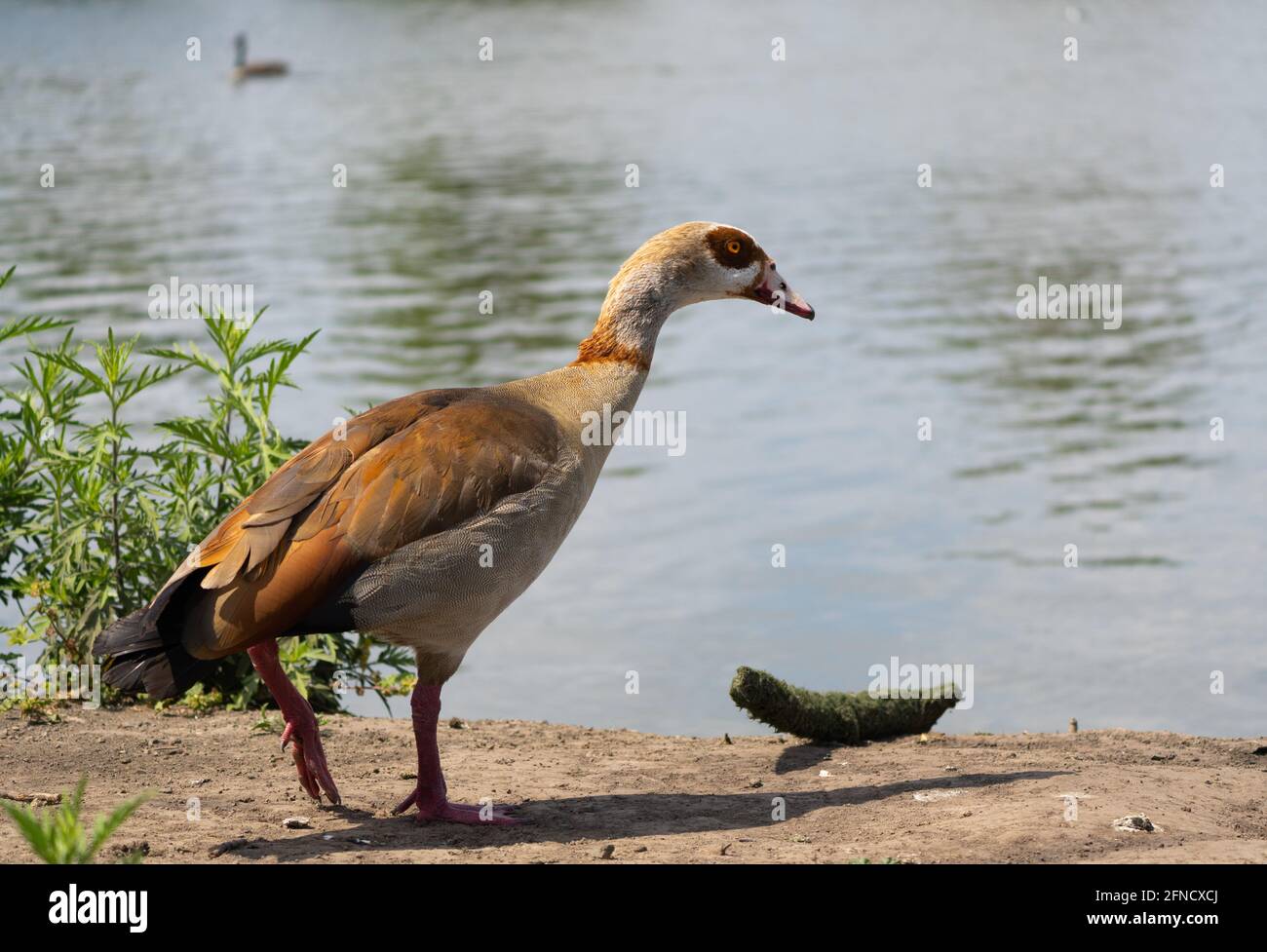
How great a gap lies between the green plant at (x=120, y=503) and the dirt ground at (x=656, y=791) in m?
0.47

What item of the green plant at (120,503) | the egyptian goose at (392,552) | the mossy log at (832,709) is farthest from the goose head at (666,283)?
the green plant at (120,503)

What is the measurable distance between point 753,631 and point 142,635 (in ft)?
17.6

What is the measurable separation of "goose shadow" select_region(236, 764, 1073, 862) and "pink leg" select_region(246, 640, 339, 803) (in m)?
0.18

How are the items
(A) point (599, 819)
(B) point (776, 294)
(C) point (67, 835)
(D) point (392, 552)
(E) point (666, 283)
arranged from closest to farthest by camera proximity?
(C) point (67, 835), (D) point (392, 552), (A) point (599, 819), (E) point (666, 283), (B) point (776, 294)

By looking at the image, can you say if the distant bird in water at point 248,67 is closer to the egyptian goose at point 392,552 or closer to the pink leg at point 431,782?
the egyptian goose at point 392,552

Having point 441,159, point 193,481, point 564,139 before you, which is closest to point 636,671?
Answer: point 193,481

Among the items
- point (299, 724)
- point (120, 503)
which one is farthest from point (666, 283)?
point (120, 503)

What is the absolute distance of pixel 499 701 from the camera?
9656mm

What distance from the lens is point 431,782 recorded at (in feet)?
20.3

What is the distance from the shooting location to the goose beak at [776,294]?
726 cm

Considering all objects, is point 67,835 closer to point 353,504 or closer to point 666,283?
point 353,504

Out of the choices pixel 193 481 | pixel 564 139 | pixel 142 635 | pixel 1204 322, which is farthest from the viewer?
pixel 564 139

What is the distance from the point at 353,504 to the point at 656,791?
1909 millimetres
